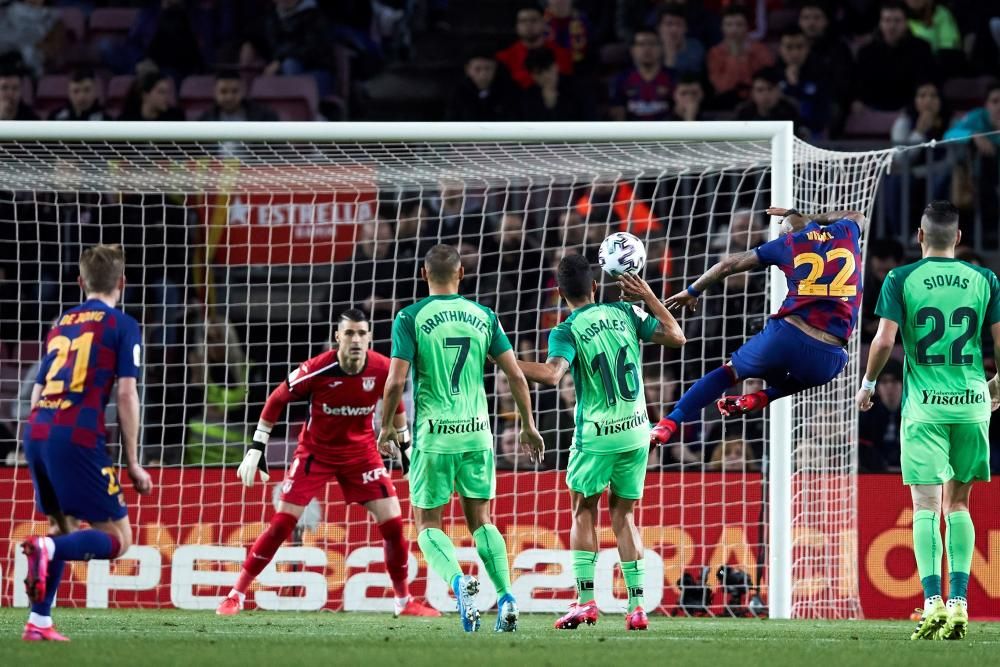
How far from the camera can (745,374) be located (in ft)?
30.1

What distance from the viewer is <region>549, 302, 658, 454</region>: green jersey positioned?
Result: 28.5ft

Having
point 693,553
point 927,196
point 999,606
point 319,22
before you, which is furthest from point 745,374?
point 319,22

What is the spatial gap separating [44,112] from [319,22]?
3047 mm

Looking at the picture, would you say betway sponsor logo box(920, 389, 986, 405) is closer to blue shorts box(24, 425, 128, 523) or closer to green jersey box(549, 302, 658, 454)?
green jersey box(549, 302, 658, 454)

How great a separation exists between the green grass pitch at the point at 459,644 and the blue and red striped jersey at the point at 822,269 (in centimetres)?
182

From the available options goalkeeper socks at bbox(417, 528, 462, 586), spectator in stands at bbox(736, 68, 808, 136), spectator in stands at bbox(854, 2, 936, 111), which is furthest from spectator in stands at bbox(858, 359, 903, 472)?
goalkeeper socks at bbox(417, 528, 462, 586)

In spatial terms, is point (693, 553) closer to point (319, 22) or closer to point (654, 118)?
point (654, 118)

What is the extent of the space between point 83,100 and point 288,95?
6.72ft

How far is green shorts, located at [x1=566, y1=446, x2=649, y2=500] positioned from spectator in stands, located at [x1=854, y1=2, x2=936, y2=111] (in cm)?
792

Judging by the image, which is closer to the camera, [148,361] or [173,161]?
[173,161]

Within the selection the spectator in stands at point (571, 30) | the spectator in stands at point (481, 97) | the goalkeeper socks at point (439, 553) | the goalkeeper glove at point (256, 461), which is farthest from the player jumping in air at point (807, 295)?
the spectator in stands at point (571, 30)

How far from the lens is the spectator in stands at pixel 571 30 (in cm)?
1669

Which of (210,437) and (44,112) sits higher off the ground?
(44,112)

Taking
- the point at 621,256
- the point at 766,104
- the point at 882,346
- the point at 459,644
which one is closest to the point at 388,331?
the point at 766,104
